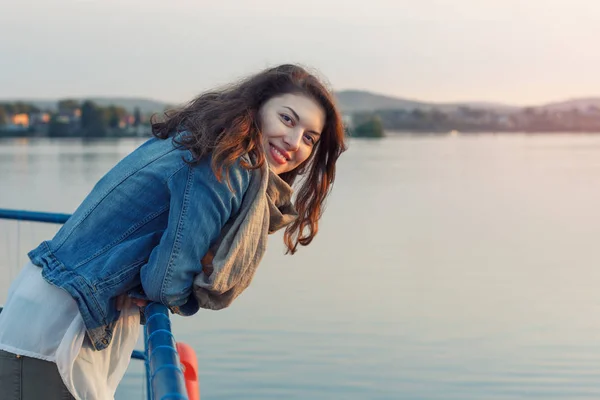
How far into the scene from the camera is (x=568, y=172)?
4578 centimetres

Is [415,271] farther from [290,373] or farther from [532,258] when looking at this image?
[290,373]

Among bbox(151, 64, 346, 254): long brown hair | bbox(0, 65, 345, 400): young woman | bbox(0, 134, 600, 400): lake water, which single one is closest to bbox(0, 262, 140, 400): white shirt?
bbox(0, 65, 345, 400): young woman

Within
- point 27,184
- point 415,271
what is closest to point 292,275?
point 415,271

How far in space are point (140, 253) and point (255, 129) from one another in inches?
19.0

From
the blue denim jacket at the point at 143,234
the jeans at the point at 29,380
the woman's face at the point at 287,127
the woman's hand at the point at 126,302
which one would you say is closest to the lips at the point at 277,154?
the woman's face at the point at 287,127

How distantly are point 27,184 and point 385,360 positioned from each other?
29.5 meters

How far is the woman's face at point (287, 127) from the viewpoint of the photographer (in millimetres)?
2734

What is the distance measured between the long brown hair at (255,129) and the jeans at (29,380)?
672mm

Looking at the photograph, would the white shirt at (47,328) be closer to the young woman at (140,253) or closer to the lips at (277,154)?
the young woman at (140,253)

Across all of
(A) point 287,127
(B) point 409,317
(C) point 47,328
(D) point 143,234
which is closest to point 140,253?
(D) point 143,234

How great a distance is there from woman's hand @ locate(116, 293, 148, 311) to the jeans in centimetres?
23

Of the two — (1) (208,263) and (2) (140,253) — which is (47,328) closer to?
(2) (140,253)

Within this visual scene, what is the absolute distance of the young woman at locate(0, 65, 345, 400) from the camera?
240cm

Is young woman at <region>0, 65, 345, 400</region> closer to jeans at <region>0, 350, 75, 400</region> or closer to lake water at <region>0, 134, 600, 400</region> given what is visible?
jeans at <region>0, 350, 75, 400</region>
